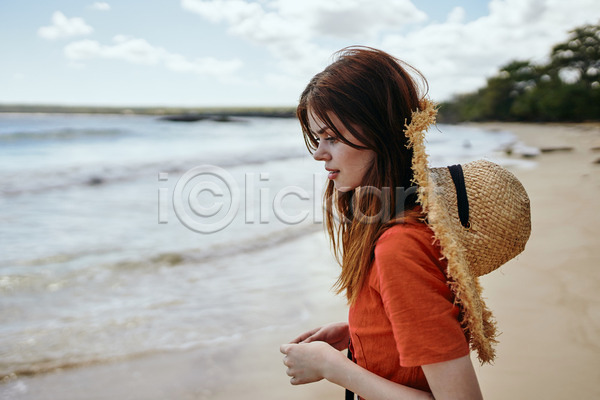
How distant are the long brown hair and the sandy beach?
175cm

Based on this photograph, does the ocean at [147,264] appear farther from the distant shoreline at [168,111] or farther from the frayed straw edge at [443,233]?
the distant shoreline at [168,111]

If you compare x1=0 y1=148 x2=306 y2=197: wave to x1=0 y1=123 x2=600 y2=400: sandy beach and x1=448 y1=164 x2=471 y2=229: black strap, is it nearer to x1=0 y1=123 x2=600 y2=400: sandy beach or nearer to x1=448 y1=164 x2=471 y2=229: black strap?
x1=0 y1=123 x2=600 y2=400: sandy beach

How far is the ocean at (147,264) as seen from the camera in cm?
344

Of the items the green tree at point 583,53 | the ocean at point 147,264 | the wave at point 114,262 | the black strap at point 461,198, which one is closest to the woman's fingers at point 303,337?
the black strap at point 461,198

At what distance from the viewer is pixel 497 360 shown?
2779mm

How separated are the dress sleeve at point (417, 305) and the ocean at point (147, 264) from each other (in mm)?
861

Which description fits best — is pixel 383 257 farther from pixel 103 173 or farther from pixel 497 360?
pixel 103 173

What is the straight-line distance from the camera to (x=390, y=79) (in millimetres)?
1145

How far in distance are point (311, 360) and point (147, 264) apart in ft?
14.1

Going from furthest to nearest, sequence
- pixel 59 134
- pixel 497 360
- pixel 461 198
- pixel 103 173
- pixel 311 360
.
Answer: pixel 59 134 < pixel 103 173 < pixel 497 360 < pixel 311 360 < pixel 461 198

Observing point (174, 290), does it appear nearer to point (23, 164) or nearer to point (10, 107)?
point (23, 164)

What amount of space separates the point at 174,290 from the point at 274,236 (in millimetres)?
2027

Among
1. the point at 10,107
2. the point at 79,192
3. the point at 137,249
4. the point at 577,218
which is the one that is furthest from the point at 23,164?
the point at 10,107

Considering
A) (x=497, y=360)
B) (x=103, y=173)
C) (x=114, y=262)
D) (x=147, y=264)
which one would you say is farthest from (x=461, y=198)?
(x=103, y=173)
